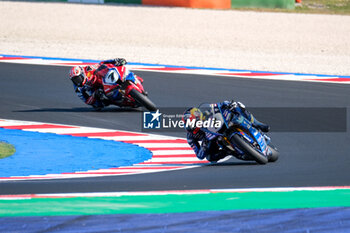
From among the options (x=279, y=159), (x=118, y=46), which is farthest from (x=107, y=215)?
(x=118, y=46)

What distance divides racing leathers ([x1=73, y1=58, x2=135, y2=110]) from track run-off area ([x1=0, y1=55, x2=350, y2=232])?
255mm

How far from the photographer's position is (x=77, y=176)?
373 inches

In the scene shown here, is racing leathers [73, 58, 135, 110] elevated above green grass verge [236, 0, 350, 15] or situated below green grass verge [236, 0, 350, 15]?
below

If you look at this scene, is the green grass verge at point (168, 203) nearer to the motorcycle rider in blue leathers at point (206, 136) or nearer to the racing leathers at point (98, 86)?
the motorcycle rider in blue leathers at point (206, 136)

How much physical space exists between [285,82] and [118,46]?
6.75m

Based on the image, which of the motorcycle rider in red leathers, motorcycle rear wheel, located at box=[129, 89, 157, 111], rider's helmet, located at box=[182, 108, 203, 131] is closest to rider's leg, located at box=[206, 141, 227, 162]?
rider's helmet, located at box=[182, 108, 203, 131]

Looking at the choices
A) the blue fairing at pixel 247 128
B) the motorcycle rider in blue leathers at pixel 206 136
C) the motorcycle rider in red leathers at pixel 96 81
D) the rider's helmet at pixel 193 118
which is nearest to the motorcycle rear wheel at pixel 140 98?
the motorcycle rider in red leathers at pixel 96 81

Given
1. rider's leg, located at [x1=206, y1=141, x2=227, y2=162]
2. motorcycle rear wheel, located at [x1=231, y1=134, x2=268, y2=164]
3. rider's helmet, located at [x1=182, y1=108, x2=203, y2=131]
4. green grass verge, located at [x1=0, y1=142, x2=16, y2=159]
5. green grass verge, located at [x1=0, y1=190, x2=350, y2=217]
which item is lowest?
green grass verge, located at [x1=0, y1=142, x2=16, y2=159]

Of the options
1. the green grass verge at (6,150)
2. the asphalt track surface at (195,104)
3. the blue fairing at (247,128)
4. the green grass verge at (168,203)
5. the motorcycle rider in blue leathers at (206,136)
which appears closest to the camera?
the green grass verge at (168,203)

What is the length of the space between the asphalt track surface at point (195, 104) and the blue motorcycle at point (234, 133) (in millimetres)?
205

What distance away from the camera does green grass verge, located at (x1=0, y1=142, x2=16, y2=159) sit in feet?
→ 35.9

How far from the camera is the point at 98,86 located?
14297 millimetres

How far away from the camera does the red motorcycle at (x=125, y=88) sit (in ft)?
45.6

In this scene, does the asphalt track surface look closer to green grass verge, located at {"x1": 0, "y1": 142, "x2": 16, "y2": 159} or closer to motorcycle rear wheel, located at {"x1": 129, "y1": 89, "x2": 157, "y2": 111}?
motorcycle rear wheel, located at {"x1": 129, "y1": 89, "x2": 157, "y2": 111}
